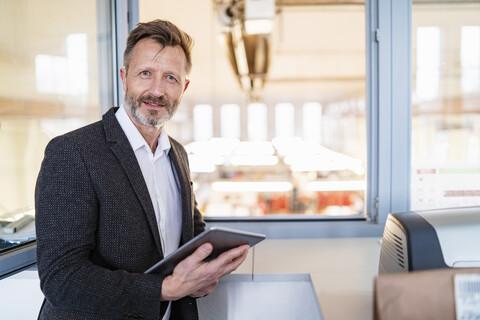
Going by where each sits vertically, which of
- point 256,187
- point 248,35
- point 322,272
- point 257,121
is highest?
point 248,35

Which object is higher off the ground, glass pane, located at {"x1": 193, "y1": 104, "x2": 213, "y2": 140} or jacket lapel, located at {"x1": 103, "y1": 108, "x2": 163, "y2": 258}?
glass pane, located at {"x1": 193, "y1": 104, "x2": 213, "y2": 140}

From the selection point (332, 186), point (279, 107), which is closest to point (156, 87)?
point (332, 186)

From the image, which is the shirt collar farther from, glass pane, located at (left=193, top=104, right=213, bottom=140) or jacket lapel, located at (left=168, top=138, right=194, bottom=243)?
glass pane, located at (left=193, top=104, right=213, bottom=140)

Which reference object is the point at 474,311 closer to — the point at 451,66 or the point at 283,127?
the point at 451,66

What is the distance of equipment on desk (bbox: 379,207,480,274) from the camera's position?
0.95m

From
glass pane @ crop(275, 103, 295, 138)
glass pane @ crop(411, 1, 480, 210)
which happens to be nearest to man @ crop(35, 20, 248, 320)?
A: glass pane @ crop(411, 1, 480, 210)

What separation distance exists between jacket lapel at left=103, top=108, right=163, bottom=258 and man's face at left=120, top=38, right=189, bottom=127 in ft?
0.39

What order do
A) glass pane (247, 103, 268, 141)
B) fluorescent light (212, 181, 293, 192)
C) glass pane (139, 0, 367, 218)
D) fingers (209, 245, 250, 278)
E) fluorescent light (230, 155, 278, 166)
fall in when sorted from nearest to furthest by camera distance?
fingers (209, 245, 250, 278) → glass pane (139, 0, 367, 218) → fluorescent light (212, 181, 293, 192) → fluorescent light (230, 155, 278, 166) → glass pane (247, 103, 268, 141)

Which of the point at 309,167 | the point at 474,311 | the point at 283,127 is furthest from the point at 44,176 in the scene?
the point at 283,127

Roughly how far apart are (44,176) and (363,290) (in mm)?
1087

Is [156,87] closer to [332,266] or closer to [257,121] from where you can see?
[332,266]

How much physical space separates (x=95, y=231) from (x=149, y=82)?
493 millimetres

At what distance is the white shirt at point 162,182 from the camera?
4.15ft

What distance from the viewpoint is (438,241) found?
0.96m
